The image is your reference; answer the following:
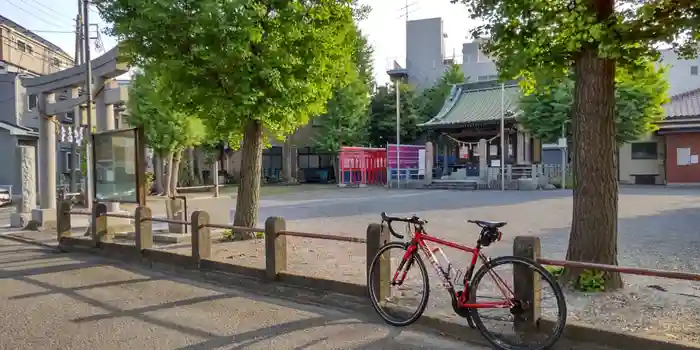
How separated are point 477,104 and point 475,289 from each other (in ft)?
102

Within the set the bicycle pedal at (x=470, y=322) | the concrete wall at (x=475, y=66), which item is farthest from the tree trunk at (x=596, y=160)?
the concrete wall at (x=475, y=66)

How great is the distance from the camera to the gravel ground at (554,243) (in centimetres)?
547

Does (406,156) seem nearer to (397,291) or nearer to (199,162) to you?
(199,162)

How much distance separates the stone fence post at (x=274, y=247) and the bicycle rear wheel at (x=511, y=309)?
2.95 m

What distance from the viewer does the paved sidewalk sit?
5242mm

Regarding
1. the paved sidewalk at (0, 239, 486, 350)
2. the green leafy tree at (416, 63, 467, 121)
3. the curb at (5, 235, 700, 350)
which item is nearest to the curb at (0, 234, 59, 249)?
the curb at (5, 235, 700, 350)

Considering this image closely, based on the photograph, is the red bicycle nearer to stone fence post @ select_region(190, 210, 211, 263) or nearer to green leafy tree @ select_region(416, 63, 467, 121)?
stone fence post @ select_region(190, 210, 211, 263)

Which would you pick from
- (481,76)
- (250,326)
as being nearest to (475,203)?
(250,326)

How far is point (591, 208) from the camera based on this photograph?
250 inches

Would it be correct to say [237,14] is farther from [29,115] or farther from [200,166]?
[200,166]

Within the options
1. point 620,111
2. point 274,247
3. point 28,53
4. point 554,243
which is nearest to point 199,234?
point 274,247

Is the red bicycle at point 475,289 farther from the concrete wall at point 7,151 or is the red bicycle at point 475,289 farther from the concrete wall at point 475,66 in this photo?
the concrete wall at point 475,66

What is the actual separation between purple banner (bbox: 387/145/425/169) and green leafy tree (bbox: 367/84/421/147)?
Result: 4858 millimetres

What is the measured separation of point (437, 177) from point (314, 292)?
28309mm
